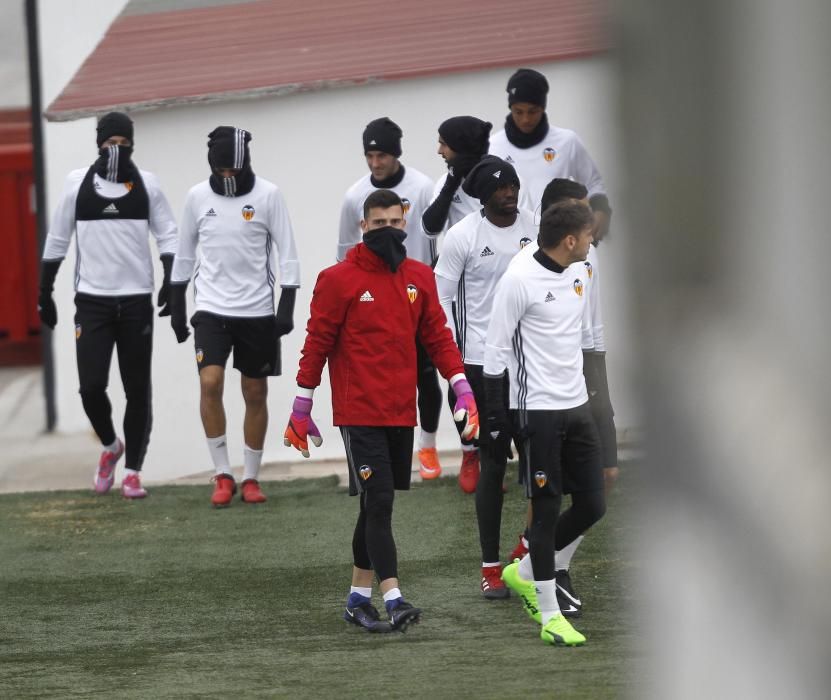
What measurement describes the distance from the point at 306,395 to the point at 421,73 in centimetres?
439

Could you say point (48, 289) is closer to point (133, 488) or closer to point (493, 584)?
point (133, 488)

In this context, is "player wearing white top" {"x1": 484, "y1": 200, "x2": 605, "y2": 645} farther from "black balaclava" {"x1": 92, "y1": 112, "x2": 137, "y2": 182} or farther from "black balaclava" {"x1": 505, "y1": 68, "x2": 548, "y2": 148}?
"black balaclava" {"x1": 92, "y1": 112, "x2": 137, "y2": 182}

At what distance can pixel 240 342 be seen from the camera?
27.9 feet

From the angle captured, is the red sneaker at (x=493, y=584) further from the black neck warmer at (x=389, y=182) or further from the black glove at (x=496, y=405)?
the black neck warmer at (x=389, y=182)

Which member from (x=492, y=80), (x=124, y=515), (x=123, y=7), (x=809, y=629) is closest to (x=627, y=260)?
(x=809, y=629)

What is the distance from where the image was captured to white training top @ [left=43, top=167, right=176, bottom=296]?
8742 millimetres

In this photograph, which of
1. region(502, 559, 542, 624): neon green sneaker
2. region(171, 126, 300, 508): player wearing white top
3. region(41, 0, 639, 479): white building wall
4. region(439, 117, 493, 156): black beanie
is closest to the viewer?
region(502, 559, 542, 624): neon green sneaker

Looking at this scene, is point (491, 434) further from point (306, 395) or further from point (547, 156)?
point (547, 156)

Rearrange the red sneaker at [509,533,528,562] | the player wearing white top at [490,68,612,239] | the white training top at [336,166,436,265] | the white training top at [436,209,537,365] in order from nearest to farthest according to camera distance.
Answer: the red sneaker at [509,533,528,562]
the white training top at [436,209,537,365]
the player wearing white top at [490,68,612,239]
the white training top at [336,166,436,265]

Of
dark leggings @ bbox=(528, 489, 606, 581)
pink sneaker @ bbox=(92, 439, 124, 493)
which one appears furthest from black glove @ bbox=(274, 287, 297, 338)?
dark leggings @ bbox=(528, 489, 606, 581)

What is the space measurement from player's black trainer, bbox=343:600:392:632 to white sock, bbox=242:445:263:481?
2.89 metres

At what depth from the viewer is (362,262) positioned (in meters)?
5.73

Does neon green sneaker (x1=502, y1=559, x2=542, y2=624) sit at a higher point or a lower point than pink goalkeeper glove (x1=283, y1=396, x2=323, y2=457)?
lower

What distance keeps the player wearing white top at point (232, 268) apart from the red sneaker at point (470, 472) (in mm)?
1228
